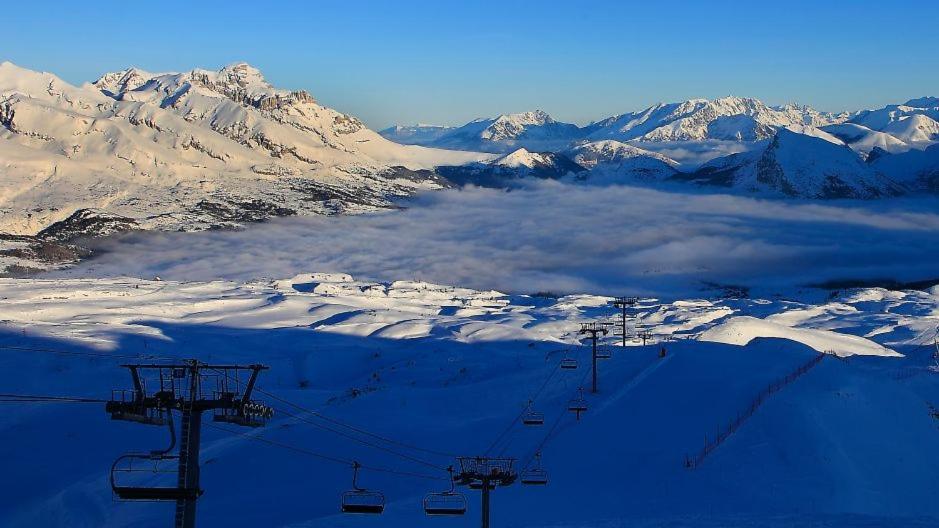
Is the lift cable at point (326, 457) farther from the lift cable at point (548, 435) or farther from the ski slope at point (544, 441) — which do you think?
the lift cable at point (548, 435)

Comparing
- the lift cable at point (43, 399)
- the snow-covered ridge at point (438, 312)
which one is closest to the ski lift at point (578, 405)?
the lift cable at point (43, 399)

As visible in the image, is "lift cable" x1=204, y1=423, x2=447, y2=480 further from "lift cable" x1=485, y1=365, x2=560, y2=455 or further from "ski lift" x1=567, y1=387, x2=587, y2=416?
"ski lift" x1=567, y1=387, x2=587, y2=416

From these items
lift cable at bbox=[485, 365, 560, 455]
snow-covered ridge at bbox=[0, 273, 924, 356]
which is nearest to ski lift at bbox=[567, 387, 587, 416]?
lift cable at bbox=[485, 365, 560, 455]

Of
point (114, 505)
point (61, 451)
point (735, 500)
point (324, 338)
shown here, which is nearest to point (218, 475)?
point (114, 505)

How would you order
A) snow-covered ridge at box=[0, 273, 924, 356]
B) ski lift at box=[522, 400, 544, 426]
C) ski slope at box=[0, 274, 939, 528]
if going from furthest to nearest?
snow-covered ridge at box=[0, 273, 924, 356], ski lift at box=[522, 400, 544, 426], ski slope at box=[0, 274, 939, 528]

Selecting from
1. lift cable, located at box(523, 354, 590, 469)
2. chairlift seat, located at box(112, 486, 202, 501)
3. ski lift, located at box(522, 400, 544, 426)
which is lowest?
lift cable, located at box(523, 354, 590, 469)

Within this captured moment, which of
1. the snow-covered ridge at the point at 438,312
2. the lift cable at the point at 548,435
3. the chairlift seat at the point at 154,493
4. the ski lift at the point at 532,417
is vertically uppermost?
the chairlift seat at the point at 154,493

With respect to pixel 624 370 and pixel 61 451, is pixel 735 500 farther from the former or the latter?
pixel 61 451

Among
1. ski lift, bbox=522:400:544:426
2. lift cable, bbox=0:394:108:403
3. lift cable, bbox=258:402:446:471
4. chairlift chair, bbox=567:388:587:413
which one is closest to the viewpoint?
lift cable, bbox=0:394:108:403

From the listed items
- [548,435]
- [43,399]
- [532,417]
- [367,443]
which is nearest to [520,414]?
[532,417]
